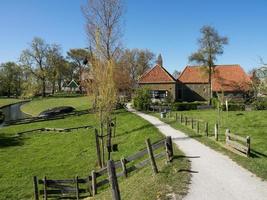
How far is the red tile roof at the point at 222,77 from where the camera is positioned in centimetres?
5906

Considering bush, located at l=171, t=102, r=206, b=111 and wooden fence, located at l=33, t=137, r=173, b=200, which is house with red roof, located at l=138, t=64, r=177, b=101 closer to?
bush, located at l=171, t=102, r=206, b=111

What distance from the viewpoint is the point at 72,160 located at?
80.3ft

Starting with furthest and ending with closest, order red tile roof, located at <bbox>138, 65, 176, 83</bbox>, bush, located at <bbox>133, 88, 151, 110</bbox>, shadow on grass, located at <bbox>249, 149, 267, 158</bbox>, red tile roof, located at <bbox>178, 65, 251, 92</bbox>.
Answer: red tile roof, located at <bbox>178, 65, 251, 92</bbox>
red tile roof, located at <bbox>138, 65, 176, 83</bbox>
bush, located at <bbox>133, 88, 151, 110</bbox>
shadow on grass, located at <bbox>249, 149, 267, 158</bbox>

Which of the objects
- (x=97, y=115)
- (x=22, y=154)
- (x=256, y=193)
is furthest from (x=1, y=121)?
(x=256, y=193)

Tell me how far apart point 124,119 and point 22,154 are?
15.4 metres

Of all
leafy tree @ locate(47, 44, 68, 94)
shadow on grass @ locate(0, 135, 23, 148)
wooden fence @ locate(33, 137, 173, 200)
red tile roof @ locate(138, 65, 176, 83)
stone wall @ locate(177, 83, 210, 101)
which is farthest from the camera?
leafy tree @ locate(47, 44, 68, 94)

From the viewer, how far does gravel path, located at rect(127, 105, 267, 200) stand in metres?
11.4

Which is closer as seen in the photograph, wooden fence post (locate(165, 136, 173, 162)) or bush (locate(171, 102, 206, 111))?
wooden fence post (locate(165, 136, 173, 162))

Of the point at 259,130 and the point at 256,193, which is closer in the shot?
the point at 256,193

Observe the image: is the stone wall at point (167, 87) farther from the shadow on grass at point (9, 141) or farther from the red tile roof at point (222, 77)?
the shadow on grass at point (9, 141)

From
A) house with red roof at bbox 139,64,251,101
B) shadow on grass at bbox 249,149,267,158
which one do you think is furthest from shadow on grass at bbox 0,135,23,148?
house with red roof at bbox 139,64,251,101

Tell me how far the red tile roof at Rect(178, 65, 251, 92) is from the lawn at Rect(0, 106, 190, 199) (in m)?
23.4

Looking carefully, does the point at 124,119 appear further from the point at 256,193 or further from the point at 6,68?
the point at 6,68

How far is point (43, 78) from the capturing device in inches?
3504
